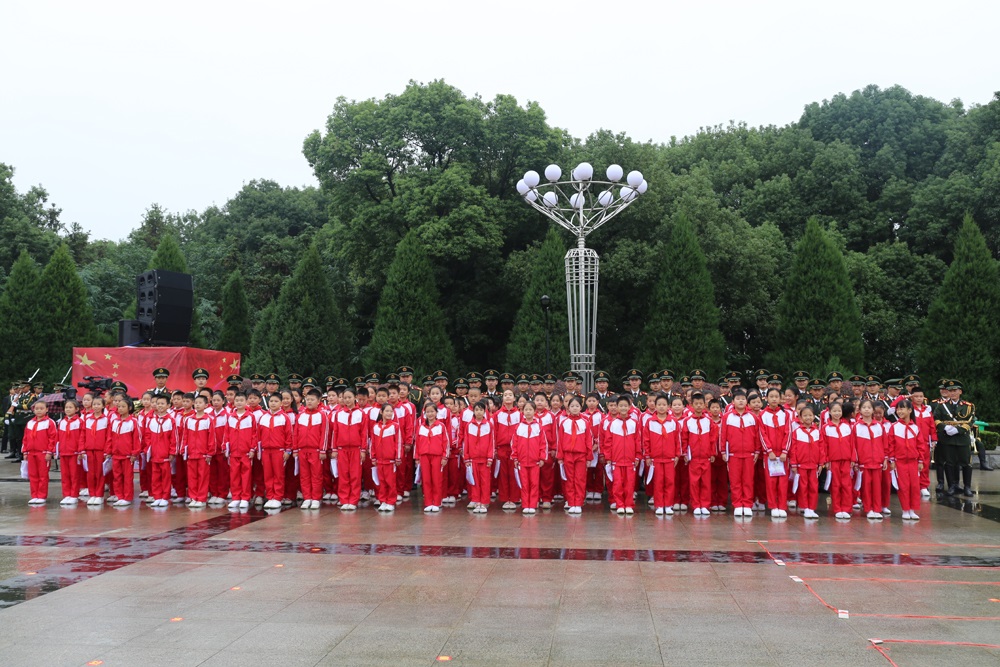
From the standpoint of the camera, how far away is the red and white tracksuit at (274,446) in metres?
11.0

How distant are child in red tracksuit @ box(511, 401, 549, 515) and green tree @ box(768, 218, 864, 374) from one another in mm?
13780

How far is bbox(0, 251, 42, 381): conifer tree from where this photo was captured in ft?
85.5

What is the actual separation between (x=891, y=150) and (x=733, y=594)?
29957 mm

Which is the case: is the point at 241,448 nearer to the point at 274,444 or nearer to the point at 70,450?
the point at 274,444

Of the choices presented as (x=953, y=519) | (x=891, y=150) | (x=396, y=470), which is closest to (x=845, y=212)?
(x=891, y=150)

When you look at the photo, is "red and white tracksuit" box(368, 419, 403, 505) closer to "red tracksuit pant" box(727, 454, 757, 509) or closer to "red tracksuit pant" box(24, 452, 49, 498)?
"red tracksuit pant" box(727, 454, 757, 509)

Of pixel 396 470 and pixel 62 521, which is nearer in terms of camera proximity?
pixel 62 521

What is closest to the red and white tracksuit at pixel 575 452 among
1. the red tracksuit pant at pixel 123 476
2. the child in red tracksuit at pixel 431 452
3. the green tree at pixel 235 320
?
the child in red tracksuit at pixel 431 452

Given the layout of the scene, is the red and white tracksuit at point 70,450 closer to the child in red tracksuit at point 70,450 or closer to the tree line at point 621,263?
the child in red tracksuit at point 70,450

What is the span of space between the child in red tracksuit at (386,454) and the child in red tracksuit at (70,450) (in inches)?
168

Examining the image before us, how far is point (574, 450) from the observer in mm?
10820

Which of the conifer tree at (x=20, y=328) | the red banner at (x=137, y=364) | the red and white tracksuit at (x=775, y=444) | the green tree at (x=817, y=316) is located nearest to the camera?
the red and white tracksuit at (x=775, y=444)

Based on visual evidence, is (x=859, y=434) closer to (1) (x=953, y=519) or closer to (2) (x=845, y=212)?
(1) (x=953, y=519)

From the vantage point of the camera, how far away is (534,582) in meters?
6.74
